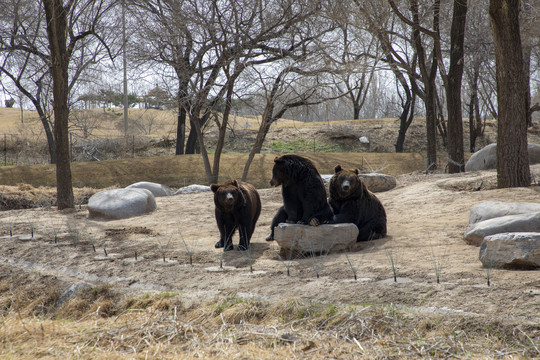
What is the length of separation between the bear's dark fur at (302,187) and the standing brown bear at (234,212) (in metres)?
0.47

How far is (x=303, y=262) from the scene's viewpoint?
6.28 meters

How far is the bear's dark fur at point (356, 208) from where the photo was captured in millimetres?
7336

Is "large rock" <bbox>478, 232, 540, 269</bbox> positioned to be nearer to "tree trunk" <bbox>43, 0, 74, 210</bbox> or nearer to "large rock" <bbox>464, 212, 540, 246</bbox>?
"large rock" <bbox>464, 212, 540, 246</bbox>

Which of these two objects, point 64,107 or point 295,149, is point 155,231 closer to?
point 64,107

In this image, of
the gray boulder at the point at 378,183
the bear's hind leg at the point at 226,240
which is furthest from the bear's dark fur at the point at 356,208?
the gray boulder at the point at 378,183

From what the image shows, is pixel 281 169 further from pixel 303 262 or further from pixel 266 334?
pixel 266 334

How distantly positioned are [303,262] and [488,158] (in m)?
10.8

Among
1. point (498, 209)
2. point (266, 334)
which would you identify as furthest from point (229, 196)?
point (498, 209)

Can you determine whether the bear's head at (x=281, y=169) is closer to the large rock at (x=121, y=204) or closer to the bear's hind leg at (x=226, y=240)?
the bear's hind leg at (x=226, y=240)


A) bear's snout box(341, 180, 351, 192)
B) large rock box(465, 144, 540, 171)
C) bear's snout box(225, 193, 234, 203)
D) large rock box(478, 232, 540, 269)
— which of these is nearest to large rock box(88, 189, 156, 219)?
bear's snout box(225, 193, 234, 203)

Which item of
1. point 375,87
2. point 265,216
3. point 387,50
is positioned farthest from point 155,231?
point 375,87

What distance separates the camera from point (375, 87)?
51.5 metres

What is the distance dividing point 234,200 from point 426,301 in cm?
325

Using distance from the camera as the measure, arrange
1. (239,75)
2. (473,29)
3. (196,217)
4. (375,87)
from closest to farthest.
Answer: (196,217) → (239,75) → (473,29) → (375,87)
